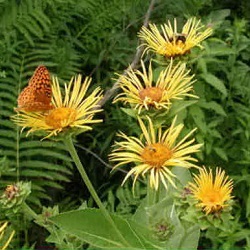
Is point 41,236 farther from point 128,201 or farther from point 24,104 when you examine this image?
point 24,104

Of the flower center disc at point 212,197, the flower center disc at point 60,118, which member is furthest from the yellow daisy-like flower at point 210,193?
the flower center disc at point 60,118

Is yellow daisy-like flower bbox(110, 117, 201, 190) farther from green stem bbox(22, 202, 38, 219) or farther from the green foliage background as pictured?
the green foliage background

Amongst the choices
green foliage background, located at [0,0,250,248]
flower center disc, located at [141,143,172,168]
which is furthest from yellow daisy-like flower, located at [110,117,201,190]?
green foliage background, located at [0,0,250,248]

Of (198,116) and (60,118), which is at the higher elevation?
(60,118)

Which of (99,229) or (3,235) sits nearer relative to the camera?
(99,229)

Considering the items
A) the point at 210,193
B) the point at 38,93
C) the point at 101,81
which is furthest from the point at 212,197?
the point at 101,81

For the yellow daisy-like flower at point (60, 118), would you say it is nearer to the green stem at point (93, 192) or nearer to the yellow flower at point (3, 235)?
the green stem at point (93, 192)

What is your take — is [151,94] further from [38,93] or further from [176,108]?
[38,93]

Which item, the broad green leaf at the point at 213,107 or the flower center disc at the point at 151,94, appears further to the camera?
the broad green leaf at the point at 213,107
